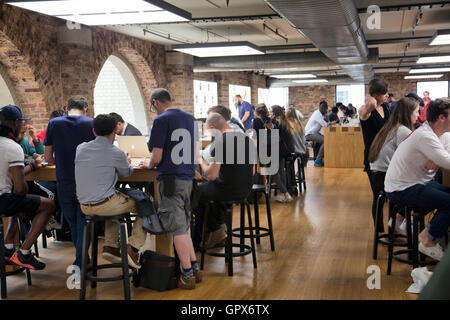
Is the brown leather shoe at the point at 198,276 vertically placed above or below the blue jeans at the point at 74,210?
below

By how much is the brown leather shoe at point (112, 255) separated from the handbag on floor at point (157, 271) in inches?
7.4

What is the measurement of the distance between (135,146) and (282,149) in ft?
8.43

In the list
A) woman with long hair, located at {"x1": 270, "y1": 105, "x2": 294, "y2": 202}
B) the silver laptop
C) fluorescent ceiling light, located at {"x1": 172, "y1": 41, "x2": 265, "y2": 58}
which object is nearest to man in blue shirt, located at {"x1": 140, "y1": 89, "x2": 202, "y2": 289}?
the silver laptop

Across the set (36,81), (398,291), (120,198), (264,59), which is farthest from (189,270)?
(264,59)

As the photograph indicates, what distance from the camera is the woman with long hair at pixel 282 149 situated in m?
7.24

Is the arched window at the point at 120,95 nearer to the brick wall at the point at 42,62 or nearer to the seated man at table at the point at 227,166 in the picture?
the brick wall at the point at 42,62

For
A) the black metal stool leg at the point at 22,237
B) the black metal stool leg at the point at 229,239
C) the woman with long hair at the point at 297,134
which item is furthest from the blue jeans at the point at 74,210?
the woman with long hair at the point at 297,134

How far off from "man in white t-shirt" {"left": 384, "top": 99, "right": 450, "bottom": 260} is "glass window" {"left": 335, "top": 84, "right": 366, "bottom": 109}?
893 inches

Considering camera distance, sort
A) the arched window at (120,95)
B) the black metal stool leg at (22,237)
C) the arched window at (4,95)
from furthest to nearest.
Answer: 1. the arched window at (120,95)
2. the arched window at (4,95)
3. the black metal stool leg at (22,237)

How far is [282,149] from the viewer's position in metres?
7.20

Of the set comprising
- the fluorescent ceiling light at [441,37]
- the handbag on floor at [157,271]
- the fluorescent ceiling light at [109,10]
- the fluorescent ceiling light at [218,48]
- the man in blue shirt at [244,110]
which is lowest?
the handbag on floor at [157,271]

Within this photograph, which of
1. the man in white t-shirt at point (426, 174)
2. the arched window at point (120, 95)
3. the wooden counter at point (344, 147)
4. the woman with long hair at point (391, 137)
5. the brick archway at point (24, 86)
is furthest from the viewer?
the arched window at point (120, 95)

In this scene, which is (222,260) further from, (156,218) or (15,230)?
(15,230)

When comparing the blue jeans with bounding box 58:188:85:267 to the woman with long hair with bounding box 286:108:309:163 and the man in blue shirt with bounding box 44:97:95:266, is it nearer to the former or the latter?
the man in blue shirt with bounding box 44:97:95:266
